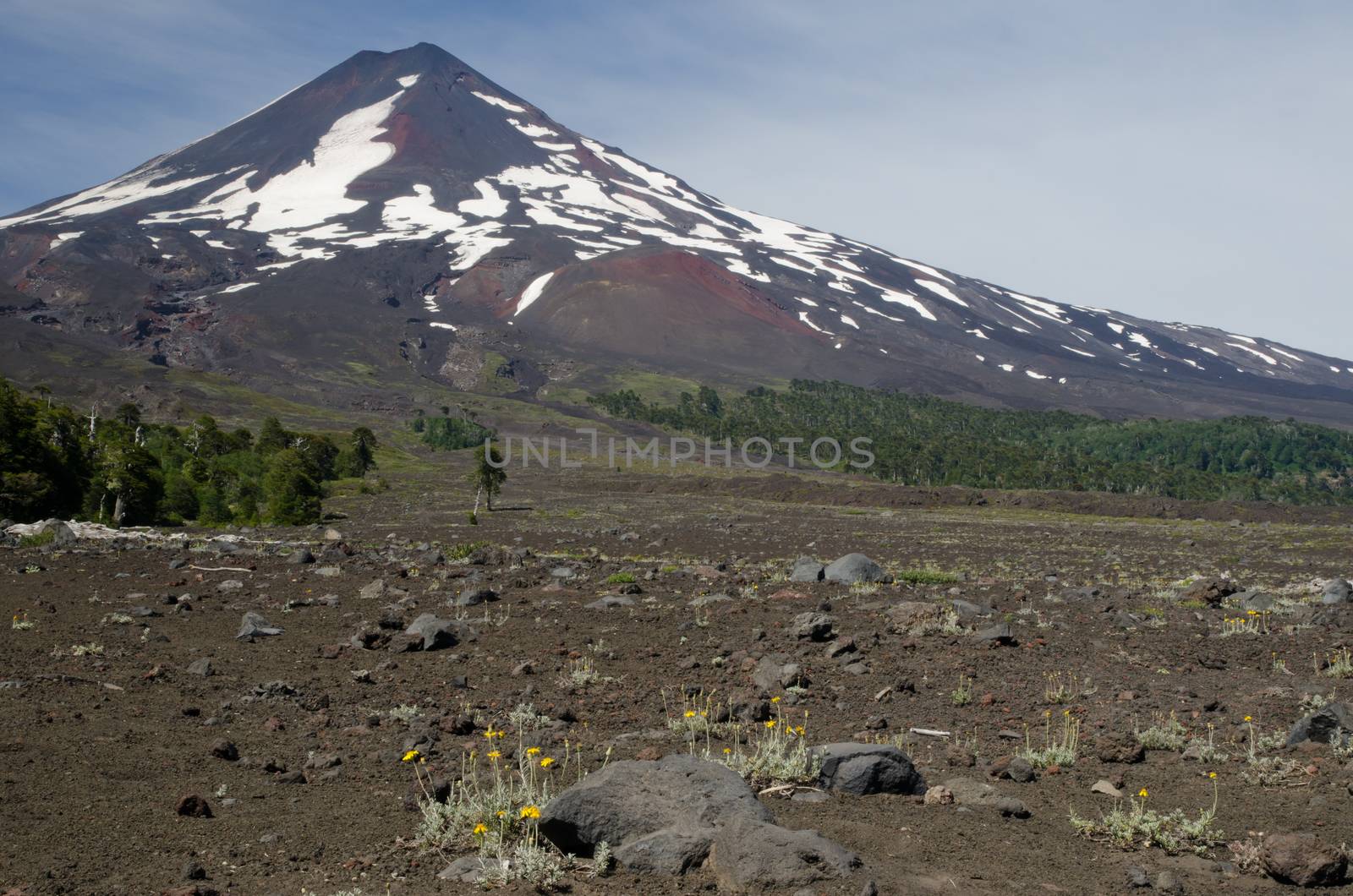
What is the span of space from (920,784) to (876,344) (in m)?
191

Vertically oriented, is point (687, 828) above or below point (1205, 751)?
above

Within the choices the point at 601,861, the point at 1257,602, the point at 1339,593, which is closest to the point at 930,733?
the point at 601,861

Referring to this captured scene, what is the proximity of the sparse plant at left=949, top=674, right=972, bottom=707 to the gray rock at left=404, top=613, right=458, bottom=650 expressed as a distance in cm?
577

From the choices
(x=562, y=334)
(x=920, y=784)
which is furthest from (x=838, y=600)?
(x=562, y=334)

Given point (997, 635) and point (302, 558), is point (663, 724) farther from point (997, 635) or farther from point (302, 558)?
point (302, 558)

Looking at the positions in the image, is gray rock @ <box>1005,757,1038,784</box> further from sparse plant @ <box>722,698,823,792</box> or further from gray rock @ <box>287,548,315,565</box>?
gray rock @ <box>287,548,315,565</box>

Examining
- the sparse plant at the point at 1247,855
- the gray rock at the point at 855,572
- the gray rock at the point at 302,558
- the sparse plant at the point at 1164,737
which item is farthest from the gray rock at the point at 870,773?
the gray rock at the point at 302,558

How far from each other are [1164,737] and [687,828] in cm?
467

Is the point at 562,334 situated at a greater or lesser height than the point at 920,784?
greater

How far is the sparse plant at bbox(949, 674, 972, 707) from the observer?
9328mm

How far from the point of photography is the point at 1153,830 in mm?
6109

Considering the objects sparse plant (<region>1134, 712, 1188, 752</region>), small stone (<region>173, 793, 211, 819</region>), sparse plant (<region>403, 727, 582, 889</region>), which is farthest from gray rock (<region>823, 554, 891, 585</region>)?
small stone (<region>173, 793, 211, 819</region>)

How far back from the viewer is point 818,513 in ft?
193

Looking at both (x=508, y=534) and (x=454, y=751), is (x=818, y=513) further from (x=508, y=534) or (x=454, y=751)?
(x=454, y=751)
